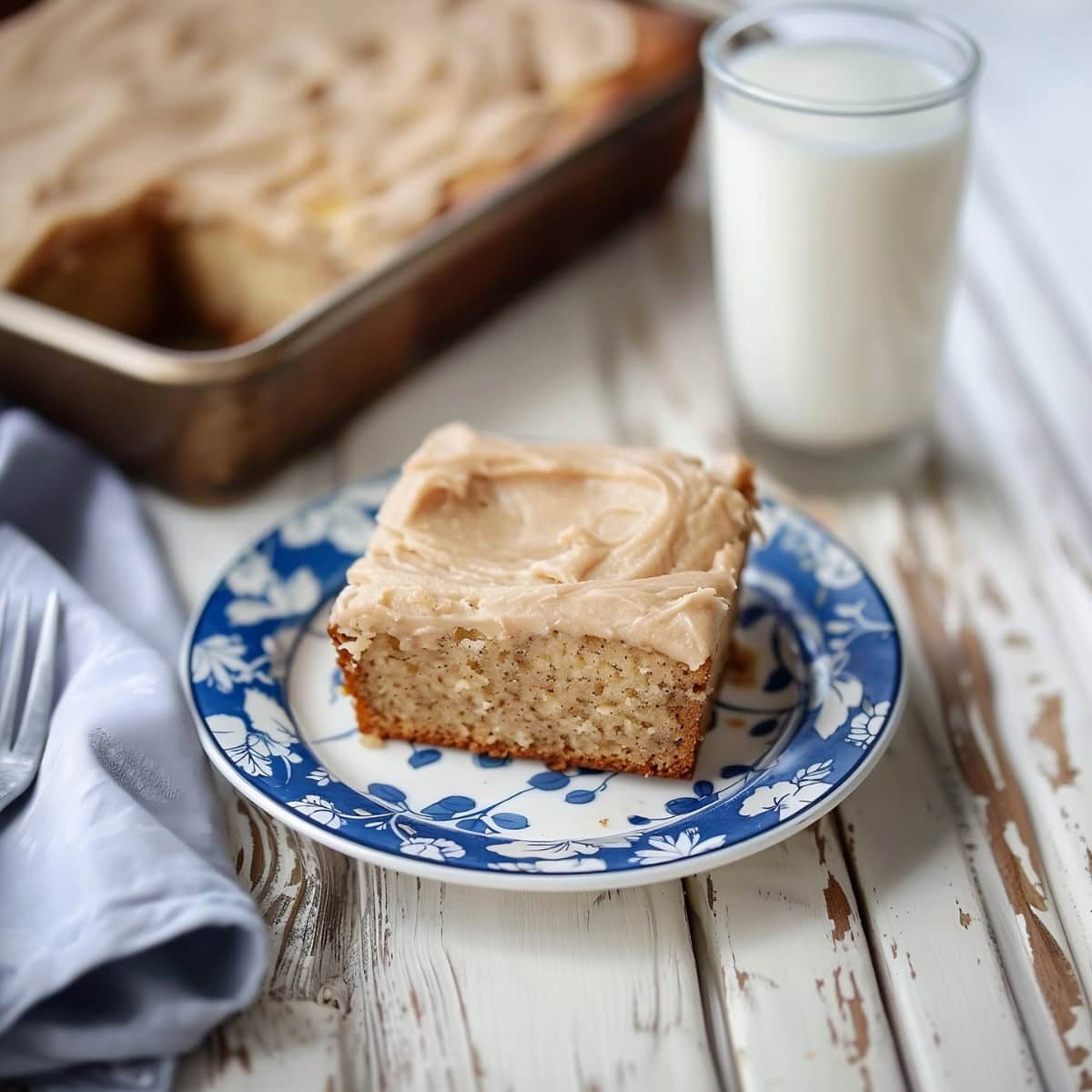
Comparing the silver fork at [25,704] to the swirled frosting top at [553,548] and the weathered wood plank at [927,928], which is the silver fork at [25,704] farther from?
the weathered wood plank at [927,928]

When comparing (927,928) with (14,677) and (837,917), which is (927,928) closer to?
(837,917)

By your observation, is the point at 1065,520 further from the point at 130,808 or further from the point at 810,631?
the point at 130,808

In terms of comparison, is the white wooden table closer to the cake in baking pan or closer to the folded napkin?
the folded napkin

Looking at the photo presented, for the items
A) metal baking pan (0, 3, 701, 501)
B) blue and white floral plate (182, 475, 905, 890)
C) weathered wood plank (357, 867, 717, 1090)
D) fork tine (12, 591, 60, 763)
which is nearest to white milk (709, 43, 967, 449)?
blue and white floral plate (182, 475, 905, 890)

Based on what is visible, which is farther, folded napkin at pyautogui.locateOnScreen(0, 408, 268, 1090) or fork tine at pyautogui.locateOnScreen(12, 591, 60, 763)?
fork tine at pyautogui.locateOnScreen(12, 591, 60, 763)

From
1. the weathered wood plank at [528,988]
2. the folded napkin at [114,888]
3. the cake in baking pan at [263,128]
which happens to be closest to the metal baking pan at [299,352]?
the cake in baking pan at [263,128]

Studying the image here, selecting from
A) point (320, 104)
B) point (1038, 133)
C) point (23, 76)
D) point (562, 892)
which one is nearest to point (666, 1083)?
point (562, 892)
